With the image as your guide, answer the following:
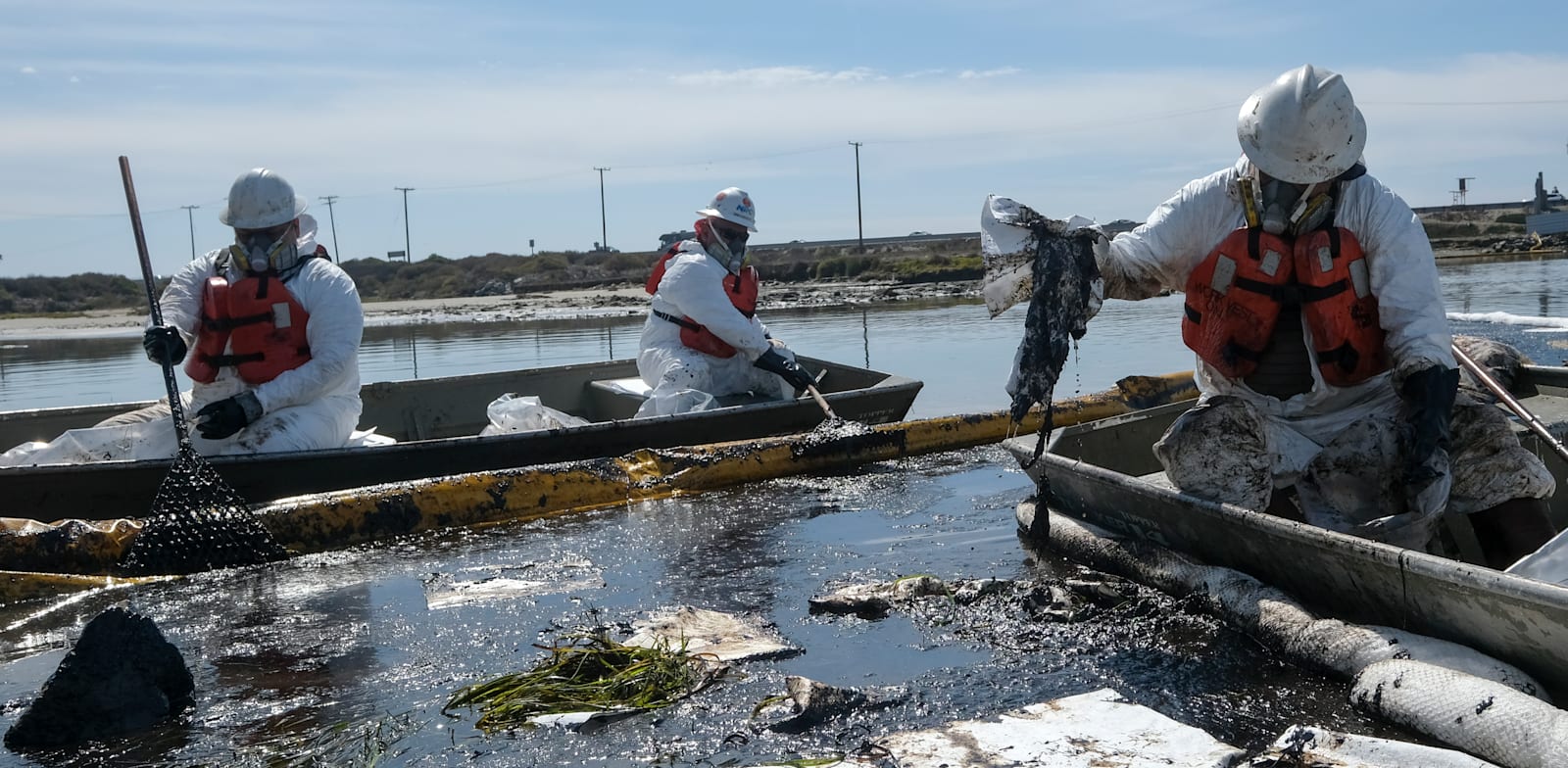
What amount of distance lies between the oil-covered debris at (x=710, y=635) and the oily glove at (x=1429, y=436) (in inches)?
95.2

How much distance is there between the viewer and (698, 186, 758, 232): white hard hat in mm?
9859

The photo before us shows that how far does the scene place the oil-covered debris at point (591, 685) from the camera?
14.9 feet

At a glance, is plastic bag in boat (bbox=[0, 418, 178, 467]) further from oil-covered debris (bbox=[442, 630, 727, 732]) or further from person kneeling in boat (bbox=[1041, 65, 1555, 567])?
person kneeling in boat (bbox=[1041, 65, 1555, 567])

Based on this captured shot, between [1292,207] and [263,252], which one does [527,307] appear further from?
[1292,207]

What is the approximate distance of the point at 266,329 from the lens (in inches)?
313

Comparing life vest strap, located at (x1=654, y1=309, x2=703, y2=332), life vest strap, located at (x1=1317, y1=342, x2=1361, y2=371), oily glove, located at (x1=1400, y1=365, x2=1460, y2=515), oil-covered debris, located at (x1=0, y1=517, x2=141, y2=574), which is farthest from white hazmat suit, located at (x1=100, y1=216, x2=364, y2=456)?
oily glove, located at (x1=1400, y1=365, x2=1460, y2=515)

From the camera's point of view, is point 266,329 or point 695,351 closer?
point 266,329

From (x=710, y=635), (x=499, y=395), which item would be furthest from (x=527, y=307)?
(x=710, y=635)

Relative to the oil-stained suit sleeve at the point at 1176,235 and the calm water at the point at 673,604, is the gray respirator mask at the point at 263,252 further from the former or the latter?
the oil-stained suit sleeve at the point at 1176,235

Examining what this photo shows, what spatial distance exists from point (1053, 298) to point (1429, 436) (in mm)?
1463

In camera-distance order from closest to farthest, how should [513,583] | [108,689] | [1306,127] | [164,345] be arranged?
[108,689] < [1306,127] < [513,583] < [164,345]

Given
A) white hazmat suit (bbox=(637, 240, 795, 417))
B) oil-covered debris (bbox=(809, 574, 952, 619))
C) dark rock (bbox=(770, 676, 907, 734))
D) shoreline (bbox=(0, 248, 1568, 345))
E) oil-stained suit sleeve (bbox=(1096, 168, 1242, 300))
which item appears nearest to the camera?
dark rock (bbox=(770, 676, 907, 734))

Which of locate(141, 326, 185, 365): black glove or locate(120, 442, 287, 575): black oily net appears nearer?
locate(120, 442, 287, 575): black oily net

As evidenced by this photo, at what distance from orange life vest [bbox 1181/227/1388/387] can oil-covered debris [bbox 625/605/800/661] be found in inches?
88.3
